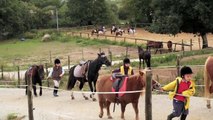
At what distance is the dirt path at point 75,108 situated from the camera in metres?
12.3

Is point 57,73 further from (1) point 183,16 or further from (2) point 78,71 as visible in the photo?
(1) point 183,16

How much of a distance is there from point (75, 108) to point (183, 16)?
85.4 ft

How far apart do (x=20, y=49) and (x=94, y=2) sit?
23.5m

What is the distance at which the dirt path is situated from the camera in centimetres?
1226

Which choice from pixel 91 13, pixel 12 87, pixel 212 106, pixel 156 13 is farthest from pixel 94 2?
pixel 212 106

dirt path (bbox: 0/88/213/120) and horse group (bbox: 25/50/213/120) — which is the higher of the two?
horse group (bbox: 25/50/213/120)

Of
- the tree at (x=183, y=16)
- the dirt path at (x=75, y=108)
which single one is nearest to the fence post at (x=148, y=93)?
the dirt path at (x=75, y=108)

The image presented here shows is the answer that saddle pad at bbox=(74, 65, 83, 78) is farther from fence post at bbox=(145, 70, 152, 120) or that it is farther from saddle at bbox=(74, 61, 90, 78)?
fence post at bbox=(145, 70, 152, 120)

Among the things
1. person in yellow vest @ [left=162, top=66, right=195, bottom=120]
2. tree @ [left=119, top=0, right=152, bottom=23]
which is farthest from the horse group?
tree @ [left=119, top=0, right=152, bottom=23]

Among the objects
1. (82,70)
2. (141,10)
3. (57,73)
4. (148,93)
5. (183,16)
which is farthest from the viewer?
(141,10)

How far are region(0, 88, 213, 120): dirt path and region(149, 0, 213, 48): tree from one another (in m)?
21.6

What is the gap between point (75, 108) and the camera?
14.3 meters

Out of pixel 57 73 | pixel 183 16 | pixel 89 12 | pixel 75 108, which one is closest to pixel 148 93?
pixel 75 108

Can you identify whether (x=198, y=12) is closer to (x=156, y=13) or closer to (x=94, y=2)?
(x=156, y=13)
